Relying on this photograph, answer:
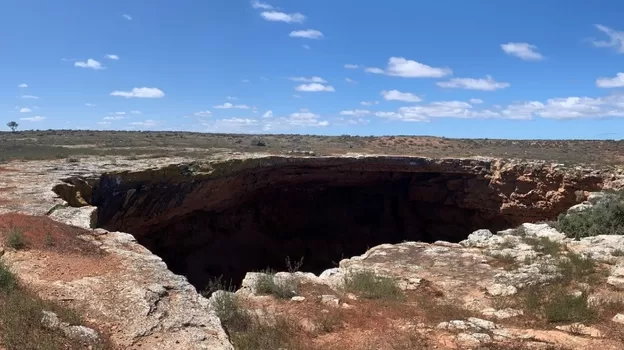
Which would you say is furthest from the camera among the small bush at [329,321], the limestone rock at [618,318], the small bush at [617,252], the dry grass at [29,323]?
the small bush at [617,252]

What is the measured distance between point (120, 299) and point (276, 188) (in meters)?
18.0

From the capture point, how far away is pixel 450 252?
9.80 m

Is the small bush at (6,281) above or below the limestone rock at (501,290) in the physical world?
above

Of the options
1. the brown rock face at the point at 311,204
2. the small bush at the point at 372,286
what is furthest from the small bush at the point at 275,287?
the brown rock face at the point at 311,204

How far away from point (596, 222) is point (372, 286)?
22.5 ft

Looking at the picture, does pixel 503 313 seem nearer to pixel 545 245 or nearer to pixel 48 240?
pixel 545 245

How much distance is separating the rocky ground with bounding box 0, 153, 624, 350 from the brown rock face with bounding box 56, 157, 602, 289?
21.7 ft

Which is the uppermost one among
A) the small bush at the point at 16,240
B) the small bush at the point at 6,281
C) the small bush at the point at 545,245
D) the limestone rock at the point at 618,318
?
the small bush at the point at 16,240

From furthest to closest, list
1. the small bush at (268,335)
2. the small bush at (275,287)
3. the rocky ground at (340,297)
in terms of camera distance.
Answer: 1. the small bush at (275,287)
2. the rocky ground at (340,297)
3. the small bush at (268,335)

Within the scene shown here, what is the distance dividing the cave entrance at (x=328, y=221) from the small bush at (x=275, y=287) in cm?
1325

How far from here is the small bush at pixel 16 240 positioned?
652 cm

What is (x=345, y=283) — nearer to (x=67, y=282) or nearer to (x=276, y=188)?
(x=67, y=282)

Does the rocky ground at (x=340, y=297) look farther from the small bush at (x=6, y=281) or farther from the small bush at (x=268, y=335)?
the small bush at (x=6, y=281)

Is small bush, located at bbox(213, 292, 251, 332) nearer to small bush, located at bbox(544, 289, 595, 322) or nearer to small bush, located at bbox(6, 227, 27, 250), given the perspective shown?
small bush, located at bbox(6, 227, 27, 250)
